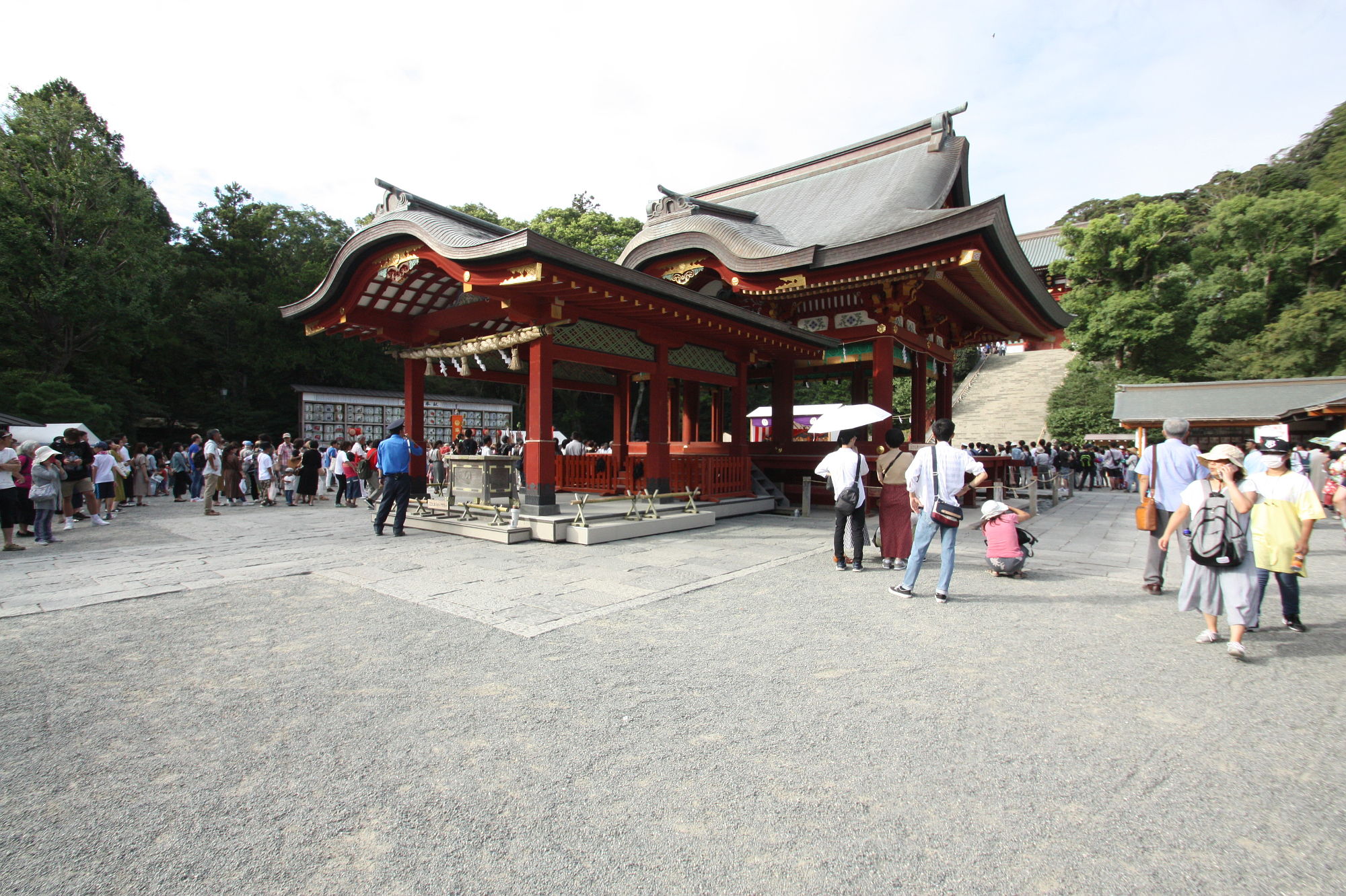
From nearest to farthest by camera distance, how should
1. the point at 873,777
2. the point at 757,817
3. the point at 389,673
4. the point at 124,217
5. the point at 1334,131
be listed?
the point at 757,817
the point at 873,777
the point at 389,673
the point at 124,217
the point at 1334,131

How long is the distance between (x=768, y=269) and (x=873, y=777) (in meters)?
9.28

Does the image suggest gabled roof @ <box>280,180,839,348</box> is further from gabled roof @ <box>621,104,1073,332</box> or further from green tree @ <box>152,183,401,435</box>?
green tree @ <box>152,183,401,435</box>

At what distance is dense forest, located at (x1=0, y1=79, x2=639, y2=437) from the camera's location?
16.1 meters

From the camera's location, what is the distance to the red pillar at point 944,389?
1445 centimetres

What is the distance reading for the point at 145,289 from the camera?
17.8m

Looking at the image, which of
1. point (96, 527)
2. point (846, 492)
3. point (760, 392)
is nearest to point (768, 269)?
point (846, 492)

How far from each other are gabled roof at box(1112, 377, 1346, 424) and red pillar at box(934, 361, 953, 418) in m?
6.18

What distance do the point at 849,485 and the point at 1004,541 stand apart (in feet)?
5.15

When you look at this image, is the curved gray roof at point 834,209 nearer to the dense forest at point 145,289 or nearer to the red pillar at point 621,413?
the red pillar at point 621,413

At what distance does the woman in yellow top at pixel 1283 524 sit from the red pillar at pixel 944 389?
10.3 m

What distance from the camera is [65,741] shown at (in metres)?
2.61

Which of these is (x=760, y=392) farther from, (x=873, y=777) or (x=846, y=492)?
(x=873, y=777)

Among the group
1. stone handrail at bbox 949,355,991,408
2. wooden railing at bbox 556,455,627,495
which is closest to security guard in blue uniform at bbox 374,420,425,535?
wooden railing at bbox 556,455,627,495

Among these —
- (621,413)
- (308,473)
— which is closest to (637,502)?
(621,413)
